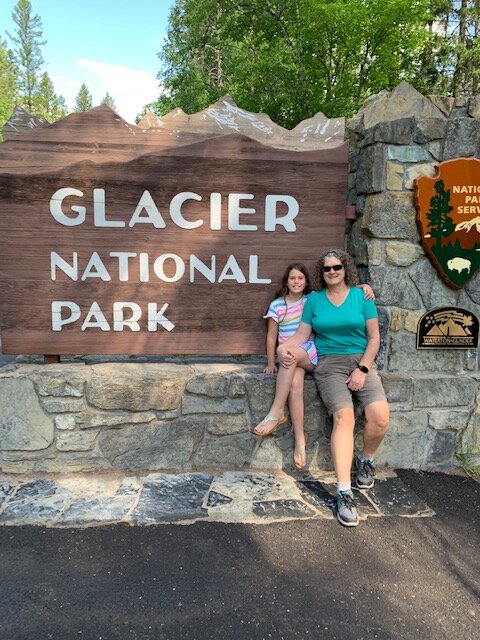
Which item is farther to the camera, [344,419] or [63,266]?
[63,266]

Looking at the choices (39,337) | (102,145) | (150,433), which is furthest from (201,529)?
(102,145)

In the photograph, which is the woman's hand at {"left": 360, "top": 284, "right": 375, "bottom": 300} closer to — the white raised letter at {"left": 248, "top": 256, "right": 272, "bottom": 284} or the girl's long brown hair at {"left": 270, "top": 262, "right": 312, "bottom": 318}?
the girl's long brown hair at {"left": 270, "top": 262, "right": 312, "bottom": 318}

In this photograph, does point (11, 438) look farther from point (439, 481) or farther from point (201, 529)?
point (439, 481)

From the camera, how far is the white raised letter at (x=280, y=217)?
2988 millimetres

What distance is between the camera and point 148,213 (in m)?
2.91

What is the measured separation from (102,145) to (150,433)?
1.75 m

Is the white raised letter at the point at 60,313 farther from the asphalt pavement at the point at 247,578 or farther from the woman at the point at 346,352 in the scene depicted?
the woman at the point at 346,352

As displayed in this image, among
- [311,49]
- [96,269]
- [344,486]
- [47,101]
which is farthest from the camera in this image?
[47,101]

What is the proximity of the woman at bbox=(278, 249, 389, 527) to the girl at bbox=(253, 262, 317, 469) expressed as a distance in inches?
2.4

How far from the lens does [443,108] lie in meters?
4.14

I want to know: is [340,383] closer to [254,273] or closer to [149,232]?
[254,273]

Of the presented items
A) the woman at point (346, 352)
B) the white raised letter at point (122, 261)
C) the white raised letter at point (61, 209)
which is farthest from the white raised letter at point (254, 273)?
the white raised letter at point (61, 209)

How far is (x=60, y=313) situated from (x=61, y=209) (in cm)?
61

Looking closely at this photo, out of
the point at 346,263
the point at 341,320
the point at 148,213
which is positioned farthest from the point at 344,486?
the point at 148,213
